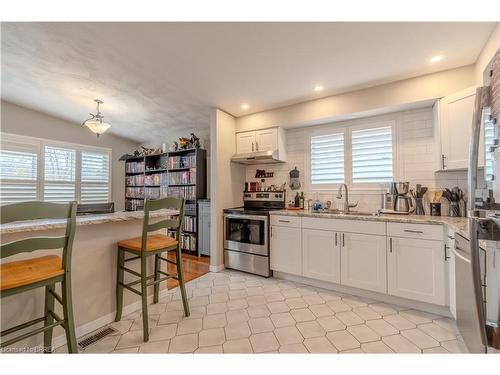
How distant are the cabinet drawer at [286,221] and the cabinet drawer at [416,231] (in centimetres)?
99

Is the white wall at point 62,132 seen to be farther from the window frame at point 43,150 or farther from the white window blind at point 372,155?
the white window blind at point 372,155

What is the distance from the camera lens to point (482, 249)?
48.4 inches

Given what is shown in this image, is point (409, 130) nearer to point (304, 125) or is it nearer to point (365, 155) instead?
point (365, 155)

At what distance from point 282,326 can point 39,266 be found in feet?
5.97

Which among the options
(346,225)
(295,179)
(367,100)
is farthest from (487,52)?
(295,179)

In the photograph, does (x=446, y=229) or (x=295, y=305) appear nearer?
(x=446, y=229)

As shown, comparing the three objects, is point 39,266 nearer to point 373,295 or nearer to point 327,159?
point 373,295

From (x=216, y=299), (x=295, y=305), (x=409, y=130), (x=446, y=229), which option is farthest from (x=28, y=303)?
(x=409, y=130)

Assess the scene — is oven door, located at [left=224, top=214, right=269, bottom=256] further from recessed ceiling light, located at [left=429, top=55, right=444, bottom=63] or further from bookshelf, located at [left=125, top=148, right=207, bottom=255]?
recessed ceiling light, located at [left=429, top=55, right=444, bottom=63]

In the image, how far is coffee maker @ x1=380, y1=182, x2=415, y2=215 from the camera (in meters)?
2.60

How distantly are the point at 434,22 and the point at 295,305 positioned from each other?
2.76m

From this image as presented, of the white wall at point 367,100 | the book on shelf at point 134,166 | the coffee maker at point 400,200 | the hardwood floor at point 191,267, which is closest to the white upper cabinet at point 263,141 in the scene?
the white wall at point 367,100

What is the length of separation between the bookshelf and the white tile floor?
73.9 inches
